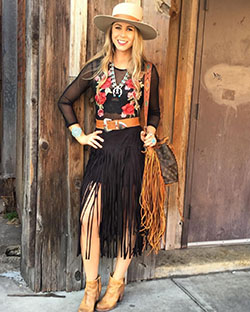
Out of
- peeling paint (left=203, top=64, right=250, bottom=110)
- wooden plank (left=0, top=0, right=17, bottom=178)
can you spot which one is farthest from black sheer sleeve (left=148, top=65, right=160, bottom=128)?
wooden plank (left=0, top=0, right=17, bottom=178)

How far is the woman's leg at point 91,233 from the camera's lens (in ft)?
7.98

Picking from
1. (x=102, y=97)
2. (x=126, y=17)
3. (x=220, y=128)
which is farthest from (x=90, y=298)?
(x=220, y=128)

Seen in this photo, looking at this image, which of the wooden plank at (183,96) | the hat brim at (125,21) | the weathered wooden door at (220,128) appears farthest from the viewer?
the weathered wooden door at (220,128)

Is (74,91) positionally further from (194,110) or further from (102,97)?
(194,110)

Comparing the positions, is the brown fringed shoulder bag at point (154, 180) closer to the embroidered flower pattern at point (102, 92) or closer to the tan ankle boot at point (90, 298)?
the embroidered flower pattern at point (102, 92)

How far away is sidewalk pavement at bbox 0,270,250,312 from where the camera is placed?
2572 millimetres

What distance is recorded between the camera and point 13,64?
4.61m

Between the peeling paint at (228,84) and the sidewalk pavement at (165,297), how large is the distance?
1696 millimetres

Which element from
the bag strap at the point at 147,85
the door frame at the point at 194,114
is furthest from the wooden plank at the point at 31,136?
the door frame at the point at 194,114

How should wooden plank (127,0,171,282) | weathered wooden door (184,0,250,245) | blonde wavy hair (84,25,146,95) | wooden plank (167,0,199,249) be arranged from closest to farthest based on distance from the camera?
blonde wavy hair (84,25,146,95), wooden plank (127,0,171,282), wooden plank (167,0,199,249), weathered wooden door (184,0,250,245)

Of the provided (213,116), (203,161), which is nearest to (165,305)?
(203,161)

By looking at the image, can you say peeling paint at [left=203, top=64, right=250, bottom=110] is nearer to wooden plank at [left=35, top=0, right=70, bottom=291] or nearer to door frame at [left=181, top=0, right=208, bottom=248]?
door frame at [left=181, top=0, right=208, bottom=248]

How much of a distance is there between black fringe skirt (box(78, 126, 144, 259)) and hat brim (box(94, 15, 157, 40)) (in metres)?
0.64

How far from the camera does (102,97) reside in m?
2.44
